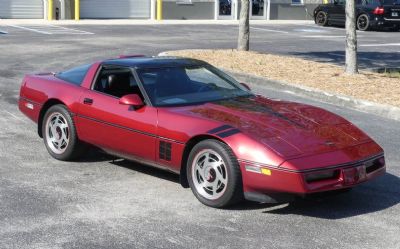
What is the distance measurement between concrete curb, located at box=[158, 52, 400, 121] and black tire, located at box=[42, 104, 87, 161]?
17.2ft

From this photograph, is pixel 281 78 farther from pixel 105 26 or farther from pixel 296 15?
pixel 296 15

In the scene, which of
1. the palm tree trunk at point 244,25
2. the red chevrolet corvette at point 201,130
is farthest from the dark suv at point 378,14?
the red chevrolet corvette at point 201,130

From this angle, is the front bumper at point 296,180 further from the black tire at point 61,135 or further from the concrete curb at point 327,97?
the concrete curb at point 327,97

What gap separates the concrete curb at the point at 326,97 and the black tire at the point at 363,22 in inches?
687

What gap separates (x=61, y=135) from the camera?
25.6ft

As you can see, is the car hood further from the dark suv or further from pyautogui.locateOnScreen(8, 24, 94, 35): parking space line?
the dark suv

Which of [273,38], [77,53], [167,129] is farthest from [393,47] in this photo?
[167,129]

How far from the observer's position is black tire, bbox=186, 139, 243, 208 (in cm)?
602

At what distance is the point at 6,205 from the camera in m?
6.19

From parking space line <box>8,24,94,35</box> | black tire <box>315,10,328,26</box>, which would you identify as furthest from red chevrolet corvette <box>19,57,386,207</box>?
black tire <box>315,10,328,26</box>

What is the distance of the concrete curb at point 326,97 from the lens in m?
11.0

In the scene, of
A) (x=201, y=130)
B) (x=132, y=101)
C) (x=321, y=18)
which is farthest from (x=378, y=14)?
(x=201, y=130)

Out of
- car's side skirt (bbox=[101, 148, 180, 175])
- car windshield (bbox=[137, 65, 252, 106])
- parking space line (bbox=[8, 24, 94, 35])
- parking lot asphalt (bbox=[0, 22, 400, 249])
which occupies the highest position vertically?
parking space line (bbox=[8, 24, 94, 35])

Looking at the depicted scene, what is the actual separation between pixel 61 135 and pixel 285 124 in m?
2.63
